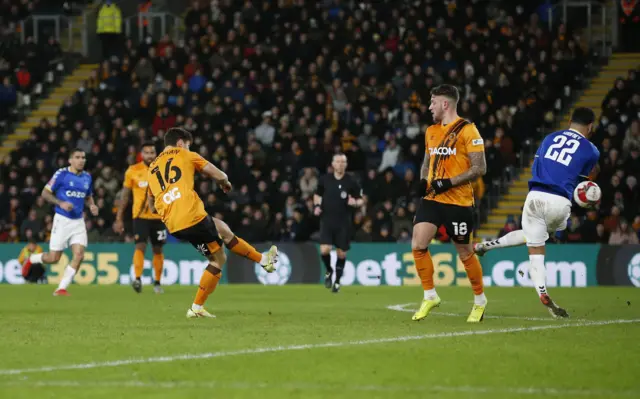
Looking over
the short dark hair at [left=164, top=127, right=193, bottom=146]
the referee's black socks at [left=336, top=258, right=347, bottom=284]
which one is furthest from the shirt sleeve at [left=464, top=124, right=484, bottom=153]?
the referee's black socks at [left=336, top=258, right=347, bottom=284]

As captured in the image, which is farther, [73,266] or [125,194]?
[125,194]

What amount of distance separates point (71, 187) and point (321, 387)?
39.9 feet

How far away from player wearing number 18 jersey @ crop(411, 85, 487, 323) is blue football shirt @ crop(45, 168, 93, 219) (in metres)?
8.12

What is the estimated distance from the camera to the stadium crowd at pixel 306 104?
26656 mm

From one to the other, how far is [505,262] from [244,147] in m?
7.98

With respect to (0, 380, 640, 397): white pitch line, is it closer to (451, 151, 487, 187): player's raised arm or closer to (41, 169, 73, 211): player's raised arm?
(451, 151, 487, 187): player's raised arm

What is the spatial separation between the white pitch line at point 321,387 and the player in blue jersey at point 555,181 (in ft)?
17.7

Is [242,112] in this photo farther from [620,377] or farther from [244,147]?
[620,377]

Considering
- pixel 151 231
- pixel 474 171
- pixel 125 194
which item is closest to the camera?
pixel 474 171

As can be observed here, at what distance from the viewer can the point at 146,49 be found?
34375 millimetres

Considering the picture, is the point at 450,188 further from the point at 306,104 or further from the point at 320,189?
the point at 306,104

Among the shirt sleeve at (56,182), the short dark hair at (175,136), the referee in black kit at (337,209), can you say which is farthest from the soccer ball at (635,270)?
the short dark hair at (175,136)

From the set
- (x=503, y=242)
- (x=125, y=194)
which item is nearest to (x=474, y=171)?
(x=503, y=242)

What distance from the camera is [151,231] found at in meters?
19.7
